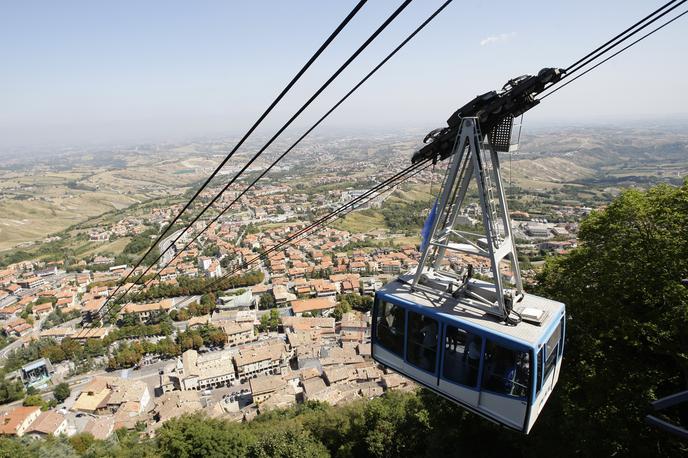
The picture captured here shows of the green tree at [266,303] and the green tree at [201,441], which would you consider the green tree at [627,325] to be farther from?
the green tree at [266,303]

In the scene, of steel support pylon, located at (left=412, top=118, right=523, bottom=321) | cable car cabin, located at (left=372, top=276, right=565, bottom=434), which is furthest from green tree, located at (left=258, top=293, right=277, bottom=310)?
steel support pylon, located at (left=412, top=118, right=523, bottom=321)

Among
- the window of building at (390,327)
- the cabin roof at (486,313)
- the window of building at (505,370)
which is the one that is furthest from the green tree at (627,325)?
the window of building at (390,327)

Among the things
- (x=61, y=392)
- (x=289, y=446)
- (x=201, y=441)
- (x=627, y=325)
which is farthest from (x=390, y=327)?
(x=61, y=392)

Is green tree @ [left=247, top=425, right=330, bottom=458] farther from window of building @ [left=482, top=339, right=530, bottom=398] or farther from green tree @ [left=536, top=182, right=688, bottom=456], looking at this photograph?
window of building @ [left=482, top=339, right=530, bottom=398]

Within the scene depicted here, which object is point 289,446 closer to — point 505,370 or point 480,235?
point 505,370

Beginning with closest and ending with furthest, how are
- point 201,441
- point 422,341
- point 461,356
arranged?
point 461,356
point 422,341
point 201,441

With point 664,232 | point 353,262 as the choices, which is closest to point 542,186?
point 353,262
